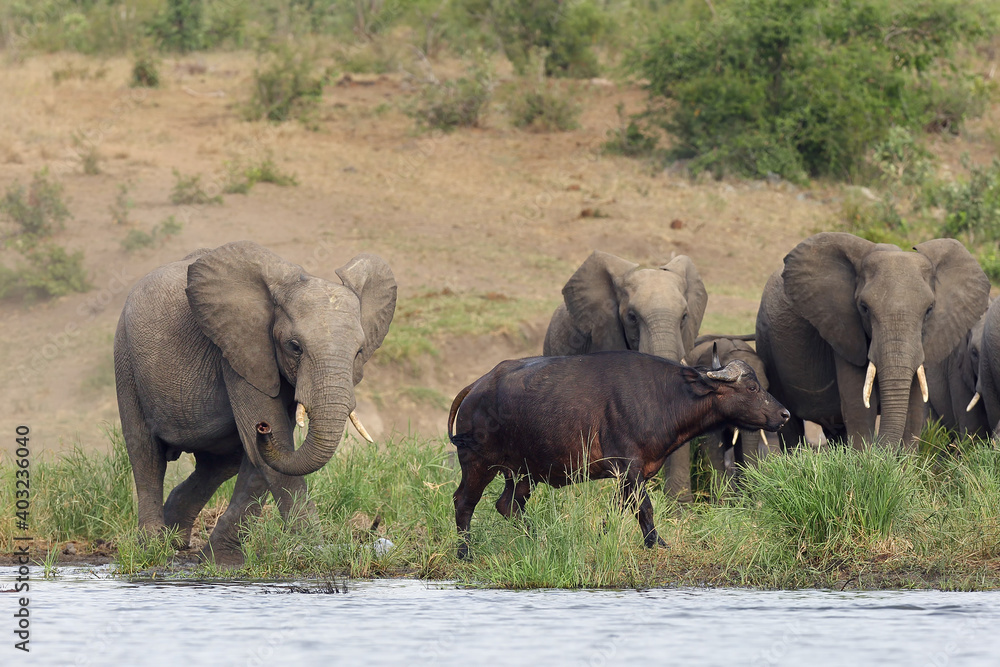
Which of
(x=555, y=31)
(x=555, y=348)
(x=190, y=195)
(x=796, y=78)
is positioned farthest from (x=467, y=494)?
(x=555, y=31)

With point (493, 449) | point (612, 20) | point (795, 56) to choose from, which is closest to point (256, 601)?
Answer: point (493, 449)

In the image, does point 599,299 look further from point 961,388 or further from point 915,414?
point 961,388

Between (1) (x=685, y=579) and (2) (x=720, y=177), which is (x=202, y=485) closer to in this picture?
(1) (x=685, y=579)

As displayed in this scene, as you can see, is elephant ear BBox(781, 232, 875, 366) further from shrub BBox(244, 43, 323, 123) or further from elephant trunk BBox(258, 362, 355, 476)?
shrub BBox(244, 43, 323, 123)

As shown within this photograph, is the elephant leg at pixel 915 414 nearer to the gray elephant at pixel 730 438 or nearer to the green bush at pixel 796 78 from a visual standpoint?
the gray elephant at pixel 730 438

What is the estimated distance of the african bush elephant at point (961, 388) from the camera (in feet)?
38.4

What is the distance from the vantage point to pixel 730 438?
34.6ft

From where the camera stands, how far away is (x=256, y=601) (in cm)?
732

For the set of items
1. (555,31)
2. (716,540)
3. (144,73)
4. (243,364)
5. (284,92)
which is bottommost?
(716,540)

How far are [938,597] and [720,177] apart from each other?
17879 millimetres

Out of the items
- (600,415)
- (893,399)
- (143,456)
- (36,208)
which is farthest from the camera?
(36,208)

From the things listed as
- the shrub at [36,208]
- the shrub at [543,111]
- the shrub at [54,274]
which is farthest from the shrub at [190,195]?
the shrub at [543,111]

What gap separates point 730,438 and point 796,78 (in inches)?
631

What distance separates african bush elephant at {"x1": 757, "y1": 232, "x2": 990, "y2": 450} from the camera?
9.88 meters
